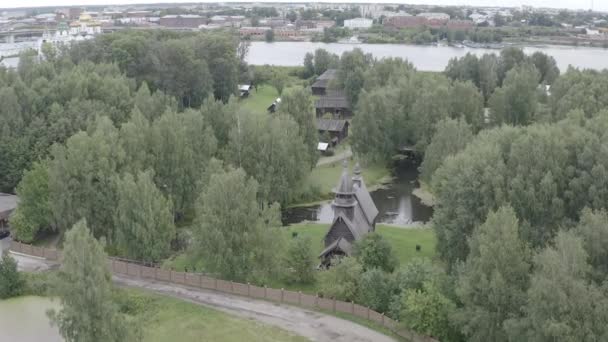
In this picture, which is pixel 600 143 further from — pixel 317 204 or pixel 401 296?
pixel 317 204

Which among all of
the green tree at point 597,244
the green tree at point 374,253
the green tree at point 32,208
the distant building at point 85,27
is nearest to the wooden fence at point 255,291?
the green tree at point 32,208

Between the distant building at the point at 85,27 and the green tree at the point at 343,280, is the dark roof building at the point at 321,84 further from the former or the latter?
the distant building at the point at 85,27

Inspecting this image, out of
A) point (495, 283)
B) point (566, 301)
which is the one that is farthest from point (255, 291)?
point (566, 301)

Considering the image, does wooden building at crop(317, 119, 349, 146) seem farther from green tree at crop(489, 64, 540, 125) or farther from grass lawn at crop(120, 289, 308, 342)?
grass lawn at crop(120, 289, 308, 342)

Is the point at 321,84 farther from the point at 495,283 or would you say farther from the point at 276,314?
the point at 495,283

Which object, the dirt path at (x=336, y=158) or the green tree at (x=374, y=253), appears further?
the dirt path at (x=336, y=158)
